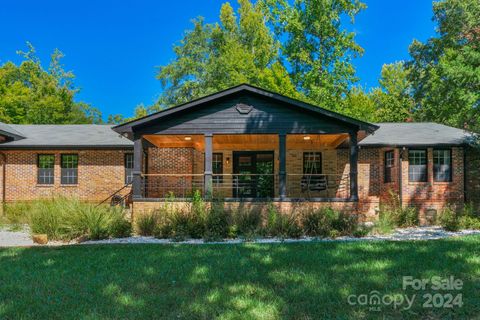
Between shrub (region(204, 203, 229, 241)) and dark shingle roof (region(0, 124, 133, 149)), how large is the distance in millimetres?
7033

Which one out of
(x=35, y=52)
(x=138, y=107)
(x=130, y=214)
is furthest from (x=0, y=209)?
(x=138, y=107)

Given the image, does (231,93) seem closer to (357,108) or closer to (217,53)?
(357,108)

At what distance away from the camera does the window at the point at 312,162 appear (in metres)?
18.7

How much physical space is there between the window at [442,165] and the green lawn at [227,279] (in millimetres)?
9118

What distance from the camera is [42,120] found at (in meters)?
32.9

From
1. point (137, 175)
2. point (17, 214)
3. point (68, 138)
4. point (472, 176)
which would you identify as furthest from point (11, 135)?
point (472, 176)

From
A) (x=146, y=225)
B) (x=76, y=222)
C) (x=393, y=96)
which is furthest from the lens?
(x=393, y=96)

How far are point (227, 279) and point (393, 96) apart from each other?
33.6 meters

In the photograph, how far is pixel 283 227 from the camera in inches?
422

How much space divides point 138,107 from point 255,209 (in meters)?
38.7

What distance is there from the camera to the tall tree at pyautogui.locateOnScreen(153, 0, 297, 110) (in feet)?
108

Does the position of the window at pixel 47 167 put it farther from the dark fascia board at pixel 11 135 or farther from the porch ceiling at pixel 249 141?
the porch ceiling at pixel 249 141

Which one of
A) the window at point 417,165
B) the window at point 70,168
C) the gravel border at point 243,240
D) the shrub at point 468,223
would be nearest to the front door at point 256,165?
the window at point 417,165

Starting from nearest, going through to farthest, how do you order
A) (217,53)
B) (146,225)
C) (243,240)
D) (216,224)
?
1. (243,240)
2. (216,224)
3. (146,225)
4. (217,53)
